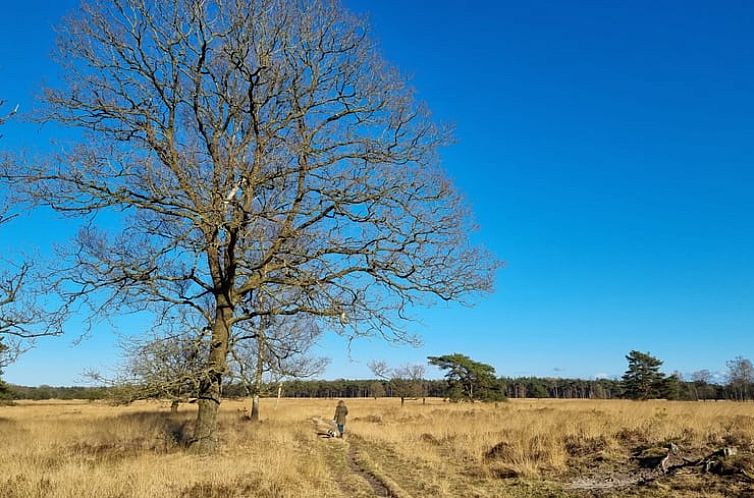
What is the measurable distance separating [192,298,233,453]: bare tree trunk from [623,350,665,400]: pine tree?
198 feet

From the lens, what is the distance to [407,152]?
1205 centimetres

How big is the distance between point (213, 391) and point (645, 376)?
62073 mm

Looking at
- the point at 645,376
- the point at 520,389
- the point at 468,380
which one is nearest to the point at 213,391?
the point at 468,380

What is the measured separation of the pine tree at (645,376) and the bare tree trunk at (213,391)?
2376 inches

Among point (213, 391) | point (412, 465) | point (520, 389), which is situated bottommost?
point (520, 389)

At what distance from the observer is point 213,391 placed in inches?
423

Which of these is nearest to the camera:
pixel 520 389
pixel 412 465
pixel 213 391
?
pixel 213 391

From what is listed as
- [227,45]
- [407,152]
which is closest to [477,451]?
[407,152]

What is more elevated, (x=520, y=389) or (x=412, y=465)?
(x=412, y=465)

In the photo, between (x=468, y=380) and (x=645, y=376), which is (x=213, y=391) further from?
(x=645, y=376)

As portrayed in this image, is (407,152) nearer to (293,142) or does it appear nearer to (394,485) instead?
(293,142)

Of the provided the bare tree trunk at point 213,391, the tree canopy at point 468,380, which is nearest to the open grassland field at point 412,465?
the bare tree trunk at point 213,391

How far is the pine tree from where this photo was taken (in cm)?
6062

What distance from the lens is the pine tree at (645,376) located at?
60.6 meters
